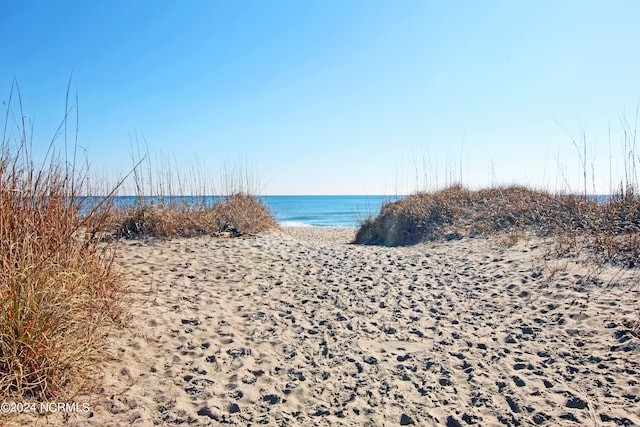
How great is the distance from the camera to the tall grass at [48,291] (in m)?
2.51

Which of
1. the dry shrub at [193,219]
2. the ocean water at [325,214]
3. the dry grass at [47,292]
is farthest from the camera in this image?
the ocean water at [325,214]

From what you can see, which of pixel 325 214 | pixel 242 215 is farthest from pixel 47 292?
pixel 325 214

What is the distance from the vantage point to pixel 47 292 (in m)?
2.84

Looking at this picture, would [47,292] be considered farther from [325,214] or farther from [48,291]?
[325,214]

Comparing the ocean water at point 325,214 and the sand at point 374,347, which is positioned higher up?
the ocean water at point 325,214

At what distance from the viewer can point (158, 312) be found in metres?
4.26

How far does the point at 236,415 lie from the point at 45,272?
181 cm

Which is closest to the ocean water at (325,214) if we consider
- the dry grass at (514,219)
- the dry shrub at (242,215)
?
the dry shrub at (242,215)

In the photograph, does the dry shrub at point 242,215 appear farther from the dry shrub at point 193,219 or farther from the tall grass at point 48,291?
the tall grass at point 48,291

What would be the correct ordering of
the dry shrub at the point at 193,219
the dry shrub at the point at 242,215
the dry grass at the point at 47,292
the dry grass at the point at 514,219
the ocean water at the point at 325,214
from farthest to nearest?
1. the ocean water at the point at 325,214
2. the dry shrub at the point at 242,215
3. the dry shrub at the point at 193,219
4. the dry grass at the point at 514,219
5. the dry grass at the point at 47,292

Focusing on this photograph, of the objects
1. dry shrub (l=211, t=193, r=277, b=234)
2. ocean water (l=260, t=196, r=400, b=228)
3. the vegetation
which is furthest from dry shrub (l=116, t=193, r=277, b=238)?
the vegetation

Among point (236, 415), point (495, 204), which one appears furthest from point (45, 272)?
point (495, 204)

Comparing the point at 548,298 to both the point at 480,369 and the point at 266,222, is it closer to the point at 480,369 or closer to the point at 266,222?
the point at 480,369

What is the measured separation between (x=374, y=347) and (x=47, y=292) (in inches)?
110
